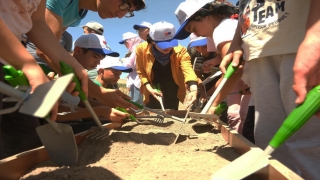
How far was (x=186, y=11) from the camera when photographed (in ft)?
6.46

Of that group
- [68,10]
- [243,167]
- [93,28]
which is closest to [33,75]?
[243,167]

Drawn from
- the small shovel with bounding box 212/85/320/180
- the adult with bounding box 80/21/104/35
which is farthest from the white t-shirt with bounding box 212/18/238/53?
the adult with bounding box 80/21/104/35

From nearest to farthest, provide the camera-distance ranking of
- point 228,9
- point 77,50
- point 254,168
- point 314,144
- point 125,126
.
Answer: point 254,168
point 314,144
point 228,9
point 125,126
point 77,50

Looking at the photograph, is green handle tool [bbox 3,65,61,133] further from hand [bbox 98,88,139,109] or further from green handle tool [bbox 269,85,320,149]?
hand [bbox 98,88,139,109]

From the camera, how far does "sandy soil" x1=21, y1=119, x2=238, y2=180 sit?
1.06 metres

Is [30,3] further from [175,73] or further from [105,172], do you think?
[175,73]

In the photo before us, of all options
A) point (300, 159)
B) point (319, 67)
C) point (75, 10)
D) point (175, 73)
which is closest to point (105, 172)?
point (300, 159)

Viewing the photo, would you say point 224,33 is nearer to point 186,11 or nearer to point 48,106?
point 186,11

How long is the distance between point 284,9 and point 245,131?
799mm

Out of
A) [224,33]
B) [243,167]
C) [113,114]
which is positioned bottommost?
[113,114]

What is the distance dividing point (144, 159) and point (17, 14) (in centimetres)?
78

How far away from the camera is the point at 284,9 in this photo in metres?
1.08

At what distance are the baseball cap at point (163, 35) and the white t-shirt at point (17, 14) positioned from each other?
Result: 1900 millimetres

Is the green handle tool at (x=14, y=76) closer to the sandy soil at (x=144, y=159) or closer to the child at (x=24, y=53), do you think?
the child at (x=24, y=53)
